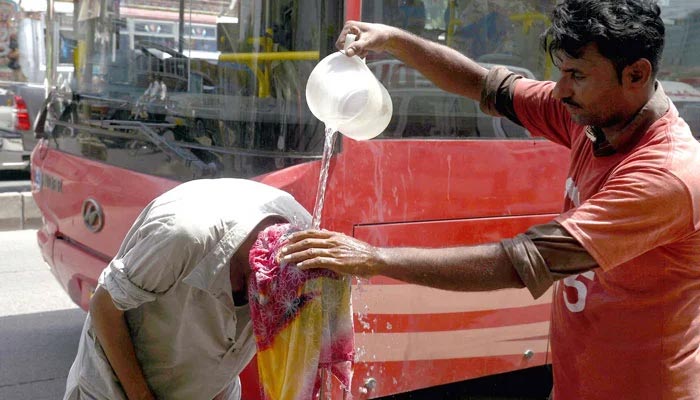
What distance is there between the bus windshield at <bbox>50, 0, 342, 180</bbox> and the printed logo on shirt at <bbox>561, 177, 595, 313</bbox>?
3.37 feet

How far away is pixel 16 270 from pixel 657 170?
19.3 feet

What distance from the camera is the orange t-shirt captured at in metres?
1.79

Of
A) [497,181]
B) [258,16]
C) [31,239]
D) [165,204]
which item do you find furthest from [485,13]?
[31,239]

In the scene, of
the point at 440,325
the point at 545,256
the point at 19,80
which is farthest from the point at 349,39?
the point at 19,80

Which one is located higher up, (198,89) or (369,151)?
(198,89)

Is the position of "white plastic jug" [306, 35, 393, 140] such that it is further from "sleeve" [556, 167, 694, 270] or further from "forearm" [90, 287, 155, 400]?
"forearm" [90, 287, 155, 400]

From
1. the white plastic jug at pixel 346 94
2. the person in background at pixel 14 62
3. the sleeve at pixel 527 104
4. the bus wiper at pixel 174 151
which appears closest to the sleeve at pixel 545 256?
the white plastic jug at pixel 346 94

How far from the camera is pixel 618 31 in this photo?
1.84m

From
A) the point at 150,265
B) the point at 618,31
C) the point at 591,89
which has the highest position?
the point at 618,31

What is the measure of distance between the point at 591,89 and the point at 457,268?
51 cm

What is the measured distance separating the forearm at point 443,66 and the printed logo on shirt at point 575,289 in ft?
1.79

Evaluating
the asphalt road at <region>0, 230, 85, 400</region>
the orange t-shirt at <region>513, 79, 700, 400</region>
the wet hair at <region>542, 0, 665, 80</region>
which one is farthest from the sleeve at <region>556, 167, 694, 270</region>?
the asphalt road at <region>0, 230, 85, 400</region>

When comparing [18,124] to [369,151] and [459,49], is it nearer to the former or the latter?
[459,49]

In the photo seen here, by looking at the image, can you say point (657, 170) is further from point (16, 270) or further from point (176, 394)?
point (16, 270)
